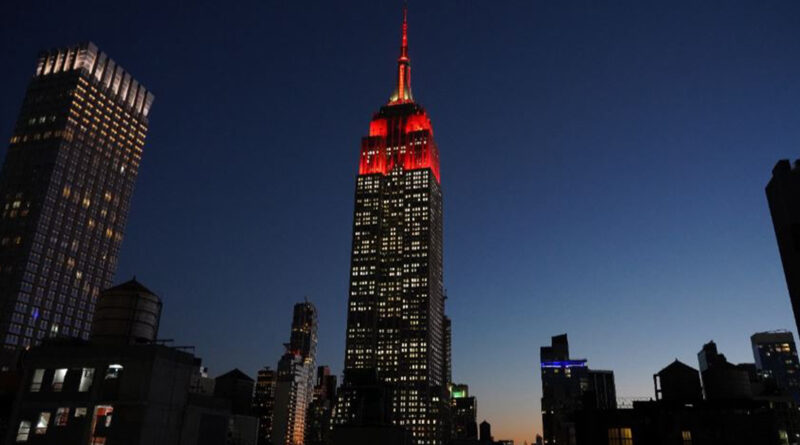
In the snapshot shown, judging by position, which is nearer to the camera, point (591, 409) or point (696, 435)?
point (696, 435)

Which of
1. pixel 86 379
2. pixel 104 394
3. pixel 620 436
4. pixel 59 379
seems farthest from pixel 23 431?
pixel 620 436

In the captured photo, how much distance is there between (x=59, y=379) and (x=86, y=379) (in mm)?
2988

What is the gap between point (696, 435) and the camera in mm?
71438

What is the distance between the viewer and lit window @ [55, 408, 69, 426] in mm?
56969

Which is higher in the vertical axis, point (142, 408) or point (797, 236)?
point (797, 236)

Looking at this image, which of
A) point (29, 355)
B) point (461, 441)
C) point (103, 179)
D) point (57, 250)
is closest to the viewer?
point (29, 355)

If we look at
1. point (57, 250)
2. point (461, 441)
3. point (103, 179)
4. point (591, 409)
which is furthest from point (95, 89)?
point (591, 409)

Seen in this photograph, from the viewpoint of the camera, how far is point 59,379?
5856cm

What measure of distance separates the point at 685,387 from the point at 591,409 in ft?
48.6

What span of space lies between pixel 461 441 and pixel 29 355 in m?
105

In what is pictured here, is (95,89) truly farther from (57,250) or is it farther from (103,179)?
(57,250)

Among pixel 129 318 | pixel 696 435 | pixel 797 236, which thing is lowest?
pixel 696 435

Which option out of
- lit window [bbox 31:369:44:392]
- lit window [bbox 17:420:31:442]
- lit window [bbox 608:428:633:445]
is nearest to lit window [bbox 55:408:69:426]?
lit window [bbox 17:420:31:442]

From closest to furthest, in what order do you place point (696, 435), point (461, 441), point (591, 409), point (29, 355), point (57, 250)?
point (29, 355) < point (696, 435) < point (591, 409) < point (461, 441) < point (57, 250)
